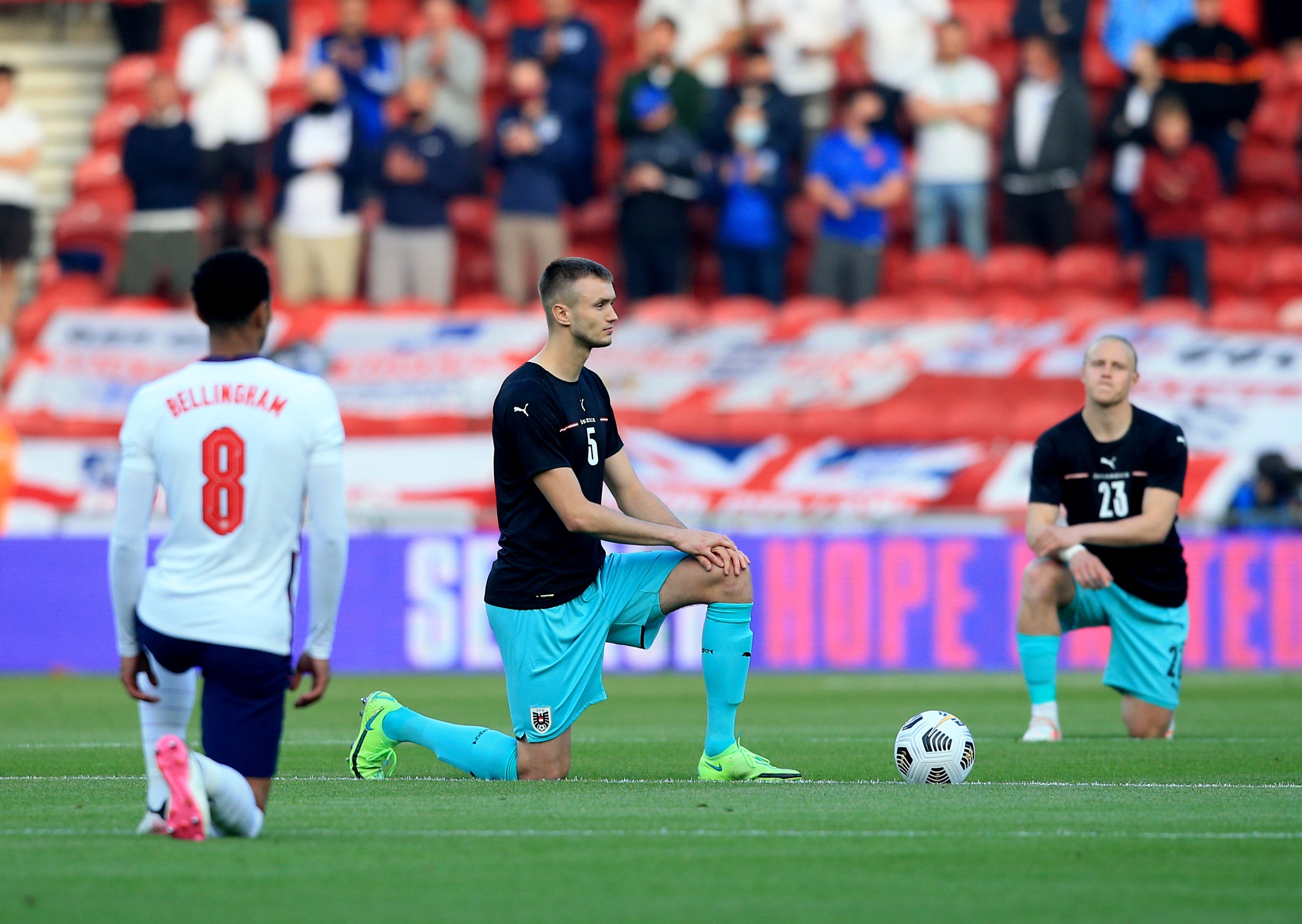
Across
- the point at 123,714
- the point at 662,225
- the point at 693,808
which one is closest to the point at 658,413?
the point at 662,225

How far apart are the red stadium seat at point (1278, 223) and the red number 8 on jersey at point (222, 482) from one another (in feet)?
59.9

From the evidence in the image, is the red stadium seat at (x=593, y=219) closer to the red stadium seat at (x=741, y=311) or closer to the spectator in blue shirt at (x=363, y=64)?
the red stadium seat at (x=741, y=311)

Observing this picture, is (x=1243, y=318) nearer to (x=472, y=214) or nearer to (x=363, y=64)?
(x=472, y=214)

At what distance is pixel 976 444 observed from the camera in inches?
746

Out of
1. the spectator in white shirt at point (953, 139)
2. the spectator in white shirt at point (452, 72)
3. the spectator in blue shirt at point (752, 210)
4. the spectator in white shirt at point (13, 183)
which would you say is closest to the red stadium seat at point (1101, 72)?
the spectator in white shirt at point (953, 139)

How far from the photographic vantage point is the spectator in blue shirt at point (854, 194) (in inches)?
840

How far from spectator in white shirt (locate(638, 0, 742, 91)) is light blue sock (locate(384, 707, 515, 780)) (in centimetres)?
1541

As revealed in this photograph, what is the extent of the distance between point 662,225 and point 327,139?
12.7 ft

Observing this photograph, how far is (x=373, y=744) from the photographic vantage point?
7.93 m

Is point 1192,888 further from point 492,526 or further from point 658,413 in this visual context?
point 658,413

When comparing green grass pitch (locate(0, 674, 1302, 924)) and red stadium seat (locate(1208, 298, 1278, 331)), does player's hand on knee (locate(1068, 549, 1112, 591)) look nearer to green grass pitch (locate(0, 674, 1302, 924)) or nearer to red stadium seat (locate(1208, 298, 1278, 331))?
green grass pitch (locate(0, 674, 1302, 924))

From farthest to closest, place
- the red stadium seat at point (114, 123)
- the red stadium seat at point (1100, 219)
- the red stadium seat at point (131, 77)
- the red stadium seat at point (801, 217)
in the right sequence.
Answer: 1. the red stadium seat at point (131, 77)
2. the red stadium seat at point (114, 123)
3. the red stadium seat at point (801, 217)
4. the red stadium seat at point (1100, 219)

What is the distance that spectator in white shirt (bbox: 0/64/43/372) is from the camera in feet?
72.5

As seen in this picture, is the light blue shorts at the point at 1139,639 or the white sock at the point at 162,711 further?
the light blue shorts at the point at 1139,639
